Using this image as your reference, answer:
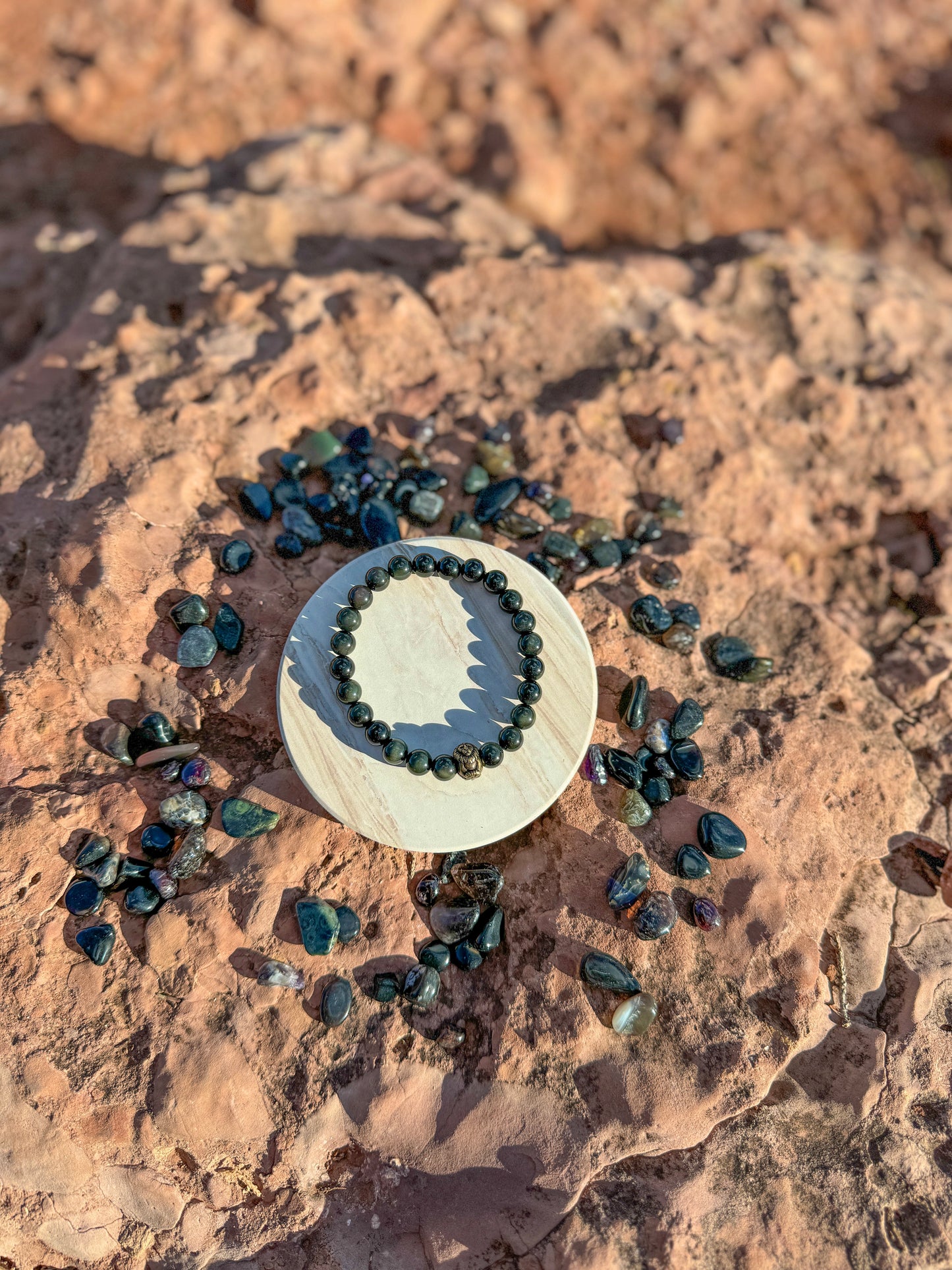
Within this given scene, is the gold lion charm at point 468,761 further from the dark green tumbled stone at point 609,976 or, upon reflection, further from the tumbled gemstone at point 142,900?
the tumbled gemstone at point 142,900

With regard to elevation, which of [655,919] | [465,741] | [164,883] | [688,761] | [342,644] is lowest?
[164,883]

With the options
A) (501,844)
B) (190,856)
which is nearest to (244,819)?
(190,856)

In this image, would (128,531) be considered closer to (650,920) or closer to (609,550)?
(609,550)

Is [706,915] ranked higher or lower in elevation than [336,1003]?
higher

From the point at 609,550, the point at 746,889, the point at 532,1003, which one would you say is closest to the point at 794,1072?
the point at 746,889

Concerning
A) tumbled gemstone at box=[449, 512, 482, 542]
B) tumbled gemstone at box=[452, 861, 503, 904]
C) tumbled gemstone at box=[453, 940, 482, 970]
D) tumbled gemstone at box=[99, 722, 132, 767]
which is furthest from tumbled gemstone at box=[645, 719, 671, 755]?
tumbled gemstone at box=[99, 722, 132, 767]

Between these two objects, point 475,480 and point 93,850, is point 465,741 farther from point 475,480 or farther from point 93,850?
point 93,850
